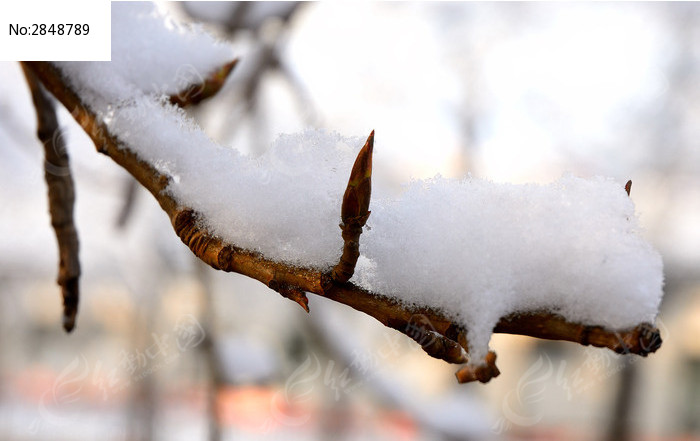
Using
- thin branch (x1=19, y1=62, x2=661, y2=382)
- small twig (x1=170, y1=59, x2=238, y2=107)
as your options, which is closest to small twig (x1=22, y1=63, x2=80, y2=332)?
Result: small twig (x1=170, y1=59, x2=238, y2=107)

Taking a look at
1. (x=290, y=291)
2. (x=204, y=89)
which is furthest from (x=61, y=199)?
(x=290, y=291)

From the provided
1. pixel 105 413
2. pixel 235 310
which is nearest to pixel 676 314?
pixel 235 310

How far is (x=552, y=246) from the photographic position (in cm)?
54

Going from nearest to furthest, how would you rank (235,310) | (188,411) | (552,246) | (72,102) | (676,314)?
1. (552,246)
2. (72,102)
3. (676,314)
4. (235,310)
5. (188,411)

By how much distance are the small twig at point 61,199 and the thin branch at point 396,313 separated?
419 millimetres

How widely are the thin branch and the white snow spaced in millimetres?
10

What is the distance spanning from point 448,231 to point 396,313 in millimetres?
116

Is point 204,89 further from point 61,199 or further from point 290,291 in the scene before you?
point 290,291

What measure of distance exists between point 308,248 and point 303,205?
53 millimetres

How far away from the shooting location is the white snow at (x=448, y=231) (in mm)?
511

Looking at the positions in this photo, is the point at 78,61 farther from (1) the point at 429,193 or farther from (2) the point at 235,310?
(2) the point at 235,310

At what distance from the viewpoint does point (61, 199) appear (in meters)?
0.97

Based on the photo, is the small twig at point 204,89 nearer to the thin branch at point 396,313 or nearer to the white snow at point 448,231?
the white snow at point 448,231

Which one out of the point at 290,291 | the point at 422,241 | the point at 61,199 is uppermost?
the point at 422,241
